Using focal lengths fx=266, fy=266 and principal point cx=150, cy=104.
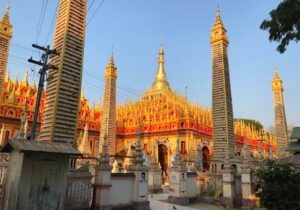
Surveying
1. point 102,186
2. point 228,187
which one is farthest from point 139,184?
point 228,187

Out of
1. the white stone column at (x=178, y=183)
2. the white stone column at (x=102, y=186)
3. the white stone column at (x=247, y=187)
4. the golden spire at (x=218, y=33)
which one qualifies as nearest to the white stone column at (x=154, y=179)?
the white stone column at (x=178, y=183)

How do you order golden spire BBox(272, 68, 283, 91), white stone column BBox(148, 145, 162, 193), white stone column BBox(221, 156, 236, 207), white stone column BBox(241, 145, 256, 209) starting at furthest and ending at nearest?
golden spire BBox(272, 68, 283, 91)
white stone column BBox(148, 145, 162, 193)
white stone column BBox(221, 156, 236, 207)
white stone column BBox(241, 145, 256, 209)

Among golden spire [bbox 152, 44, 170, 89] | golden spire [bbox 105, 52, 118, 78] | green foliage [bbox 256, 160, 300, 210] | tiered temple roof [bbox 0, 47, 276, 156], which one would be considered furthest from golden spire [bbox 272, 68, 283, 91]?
green foliage [bbox 256, 160, 300, 210]

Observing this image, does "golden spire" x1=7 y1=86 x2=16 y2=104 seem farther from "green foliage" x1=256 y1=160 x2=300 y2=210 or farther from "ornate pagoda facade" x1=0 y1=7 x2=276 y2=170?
"green foliage" x1=256 y1=160 x2=300 y2=210

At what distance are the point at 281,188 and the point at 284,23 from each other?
6721 millimetres

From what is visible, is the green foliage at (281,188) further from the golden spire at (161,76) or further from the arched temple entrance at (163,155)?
the golden spire at (161,76)

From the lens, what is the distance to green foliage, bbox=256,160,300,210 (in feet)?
34.1

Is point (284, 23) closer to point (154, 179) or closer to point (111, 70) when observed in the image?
point (154, 179)

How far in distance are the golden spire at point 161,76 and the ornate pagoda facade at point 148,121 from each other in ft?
8.32

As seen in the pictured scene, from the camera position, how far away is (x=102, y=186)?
12953 millimetres

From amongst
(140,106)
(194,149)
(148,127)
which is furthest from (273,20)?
(140,106)

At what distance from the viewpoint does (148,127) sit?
41344 mm

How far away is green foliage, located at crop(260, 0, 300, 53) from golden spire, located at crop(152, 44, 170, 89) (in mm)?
38015

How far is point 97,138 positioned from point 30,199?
109 ft
